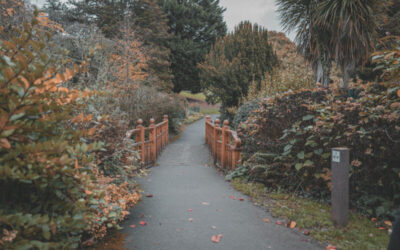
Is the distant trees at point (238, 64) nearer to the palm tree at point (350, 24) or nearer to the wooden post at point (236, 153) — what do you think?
the palm tree at point (350, 24)

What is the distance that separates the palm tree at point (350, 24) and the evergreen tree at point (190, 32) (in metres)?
18.7

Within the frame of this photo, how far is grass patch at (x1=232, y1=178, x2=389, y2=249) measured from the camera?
3.28m

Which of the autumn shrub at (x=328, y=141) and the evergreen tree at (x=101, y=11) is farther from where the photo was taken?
the evergreen tree at (x=101, y=11)

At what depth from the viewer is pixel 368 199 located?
407 cm

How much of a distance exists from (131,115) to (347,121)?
30.1 ft

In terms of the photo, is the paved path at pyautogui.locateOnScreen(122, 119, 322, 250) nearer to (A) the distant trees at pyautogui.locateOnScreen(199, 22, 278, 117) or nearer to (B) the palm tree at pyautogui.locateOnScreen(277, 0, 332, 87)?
(B) the palm tree at pyautogui.locateOnScreen(277, 0, 332, 87)

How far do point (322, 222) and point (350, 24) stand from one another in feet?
23.1

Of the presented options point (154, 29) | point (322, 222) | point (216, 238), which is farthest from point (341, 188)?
point (154, 29)

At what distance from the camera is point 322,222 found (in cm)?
379

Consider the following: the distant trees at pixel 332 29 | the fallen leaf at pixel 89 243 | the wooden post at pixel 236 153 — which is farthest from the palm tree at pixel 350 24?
the fallen leaf at pixel 89 243

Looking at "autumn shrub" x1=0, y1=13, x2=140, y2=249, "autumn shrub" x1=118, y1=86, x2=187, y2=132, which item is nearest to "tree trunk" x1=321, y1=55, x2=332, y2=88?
"autumn shrub" x1=118, y1=86, x2=187, y2=132

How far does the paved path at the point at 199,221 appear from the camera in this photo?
3.31m

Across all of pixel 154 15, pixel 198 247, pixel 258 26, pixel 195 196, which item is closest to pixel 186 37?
pixel 154 15

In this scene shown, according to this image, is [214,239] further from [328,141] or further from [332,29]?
[332,29]
